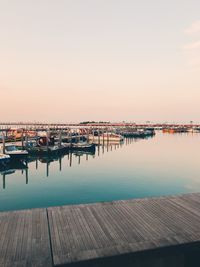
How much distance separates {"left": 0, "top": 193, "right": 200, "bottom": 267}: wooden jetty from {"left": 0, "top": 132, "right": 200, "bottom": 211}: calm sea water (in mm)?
10838

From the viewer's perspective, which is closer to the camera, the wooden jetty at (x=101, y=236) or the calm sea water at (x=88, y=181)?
the wooden jetty at (x=101, y=236)

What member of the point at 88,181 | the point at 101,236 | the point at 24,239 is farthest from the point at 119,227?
the point at 88,181

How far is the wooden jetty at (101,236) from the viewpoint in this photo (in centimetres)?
843

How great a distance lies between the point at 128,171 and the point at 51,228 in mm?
27514

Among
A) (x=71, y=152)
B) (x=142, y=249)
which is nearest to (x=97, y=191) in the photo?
(x=142, y=249)

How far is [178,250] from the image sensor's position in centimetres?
950

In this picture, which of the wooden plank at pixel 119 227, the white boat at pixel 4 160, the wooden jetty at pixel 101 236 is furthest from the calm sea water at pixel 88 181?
the wooden jetty at pixel 101 236

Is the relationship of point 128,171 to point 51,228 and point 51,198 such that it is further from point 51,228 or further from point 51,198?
point 51,228

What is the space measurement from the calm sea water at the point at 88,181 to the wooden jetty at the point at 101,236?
1084 cm

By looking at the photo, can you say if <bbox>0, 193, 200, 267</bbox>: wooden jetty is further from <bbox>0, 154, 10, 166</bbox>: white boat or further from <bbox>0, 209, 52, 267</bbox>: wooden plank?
<bbox>0, 154, 10, 166</bbox>: white boat

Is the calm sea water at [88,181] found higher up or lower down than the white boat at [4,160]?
lower down

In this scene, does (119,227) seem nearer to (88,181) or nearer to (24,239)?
(24,239)

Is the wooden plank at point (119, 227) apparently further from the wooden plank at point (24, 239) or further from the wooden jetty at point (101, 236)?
the wooden plank at point (24, 239)

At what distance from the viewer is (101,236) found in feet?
32.2
